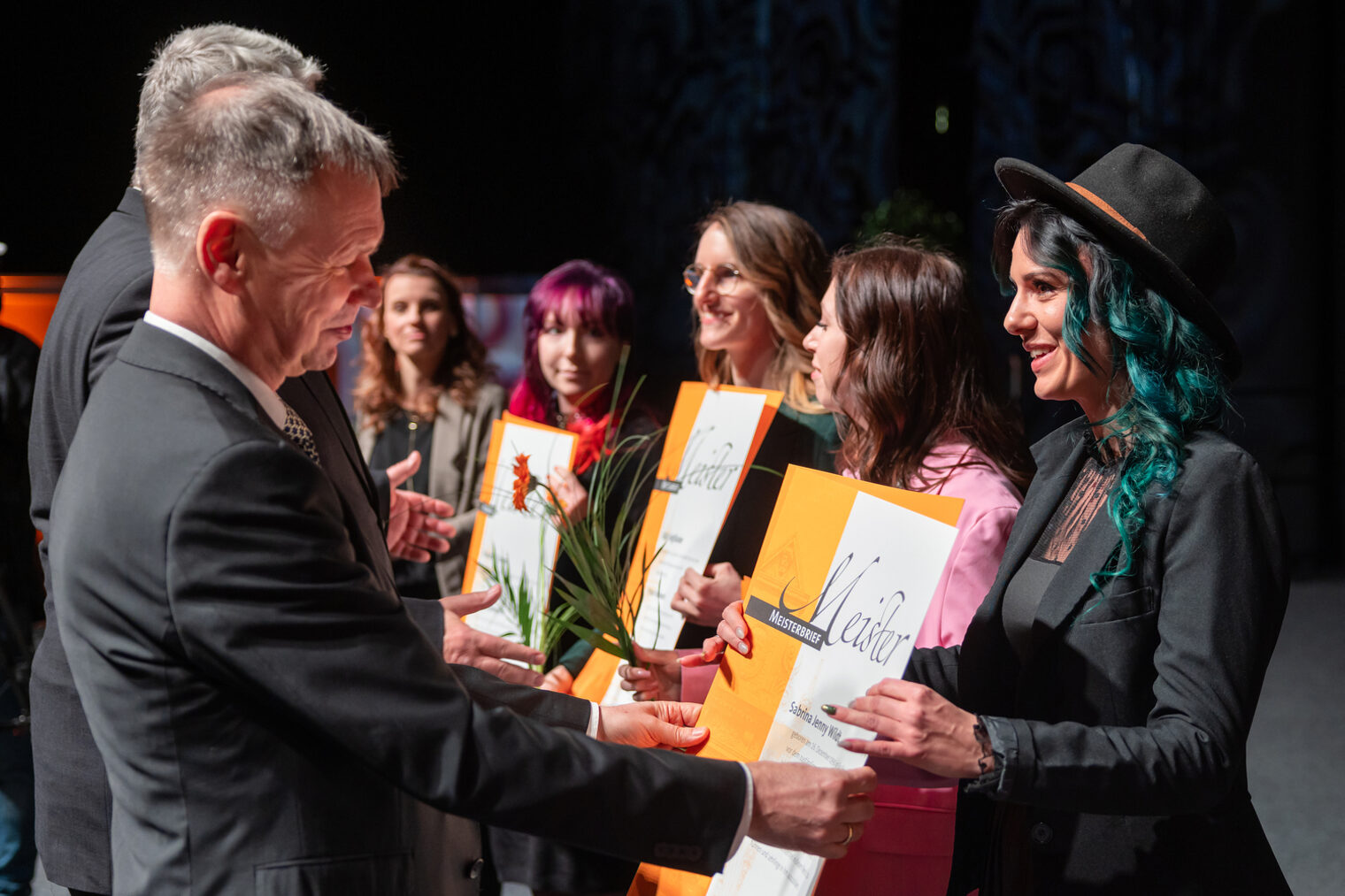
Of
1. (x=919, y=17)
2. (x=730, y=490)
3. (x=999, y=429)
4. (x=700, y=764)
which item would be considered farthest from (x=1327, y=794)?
(x=919, y=17)

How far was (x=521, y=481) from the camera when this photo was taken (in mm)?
2178

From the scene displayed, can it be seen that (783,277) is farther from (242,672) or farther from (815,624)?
(242,672)

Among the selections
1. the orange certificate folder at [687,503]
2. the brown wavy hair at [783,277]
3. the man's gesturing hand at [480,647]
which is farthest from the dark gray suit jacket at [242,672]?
the brown wavy hair at [783,277]

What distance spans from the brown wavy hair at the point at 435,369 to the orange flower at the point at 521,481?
1685 mm

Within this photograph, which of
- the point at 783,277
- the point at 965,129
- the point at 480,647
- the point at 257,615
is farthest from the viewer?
the point at 965,129

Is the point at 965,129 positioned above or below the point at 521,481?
above

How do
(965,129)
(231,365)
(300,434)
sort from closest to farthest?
(231,365) < (300,434) < (965,129)

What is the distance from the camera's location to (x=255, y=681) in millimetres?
939

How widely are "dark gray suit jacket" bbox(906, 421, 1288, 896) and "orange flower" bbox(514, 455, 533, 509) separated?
3.23 feet

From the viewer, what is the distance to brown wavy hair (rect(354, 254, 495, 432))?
12.6ft

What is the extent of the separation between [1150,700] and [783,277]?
58.9 inches

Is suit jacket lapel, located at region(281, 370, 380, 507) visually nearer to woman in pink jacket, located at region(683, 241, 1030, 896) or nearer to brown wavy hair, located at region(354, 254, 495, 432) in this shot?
woman in pink jacket, located at region(683, 241, 1030, 896)

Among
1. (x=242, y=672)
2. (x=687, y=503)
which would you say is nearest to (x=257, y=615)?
(x=242, y=672)

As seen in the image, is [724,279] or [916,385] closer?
[916,385]
